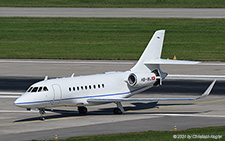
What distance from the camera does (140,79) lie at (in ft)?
141

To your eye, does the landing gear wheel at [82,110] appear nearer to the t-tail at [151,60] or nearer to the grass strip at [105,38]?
the t-tail at [151,60]

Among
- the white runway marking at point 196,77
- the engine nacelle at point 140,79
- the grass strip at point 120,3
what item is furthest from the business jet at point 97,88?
the grass strip at point 120,3

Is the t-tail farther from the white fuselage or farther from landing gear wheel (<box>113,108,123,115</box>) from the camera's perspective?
landing gear wheel (<box>113,108,123,115</box>)

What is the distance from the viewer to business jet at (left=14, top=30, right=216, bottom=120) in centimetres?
3916

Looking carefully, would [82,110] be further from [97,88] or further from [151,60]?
[151,60]

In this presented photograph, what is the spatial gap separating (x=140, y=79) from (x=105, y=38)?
1577 inches

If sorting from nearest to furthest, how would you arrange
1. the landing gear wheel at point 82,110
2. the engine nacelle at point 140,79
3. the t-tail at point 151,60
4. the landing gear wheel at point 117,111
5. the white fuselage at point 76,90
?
the white fuselage at point 76,90 → the landing gear wheel at point 117,111 → the landing gear wheel at point 82,110 → the engine nacelle at point 140,79 → the t-tail at point 151,60

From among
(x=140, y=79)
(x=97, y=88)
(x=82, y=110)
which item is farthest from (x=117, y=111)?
(x=140, y=79)

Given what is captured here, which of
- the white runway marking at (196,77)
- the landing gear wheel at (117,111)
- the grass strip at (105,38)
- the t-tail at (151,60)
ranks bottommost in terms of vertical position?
the white runway marking at (196,77)

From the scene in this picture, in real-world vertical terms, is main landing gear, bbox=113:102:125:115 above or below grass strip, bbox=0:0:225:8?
below

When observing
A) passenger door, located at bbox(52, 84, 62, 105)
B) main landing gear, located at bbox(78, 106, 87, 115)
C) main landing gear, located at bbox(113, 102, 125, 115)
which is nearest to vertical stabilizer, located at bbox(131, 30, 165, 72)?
main landing gear, located at bbox(113, 102, 125, 115)

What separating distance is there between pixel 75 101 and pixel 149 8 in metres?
74.4

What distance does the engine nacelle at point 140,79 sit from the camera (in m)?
43.1

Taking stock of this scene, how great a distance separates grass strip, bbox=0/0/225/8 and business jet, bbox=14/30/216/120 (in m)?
70.9
